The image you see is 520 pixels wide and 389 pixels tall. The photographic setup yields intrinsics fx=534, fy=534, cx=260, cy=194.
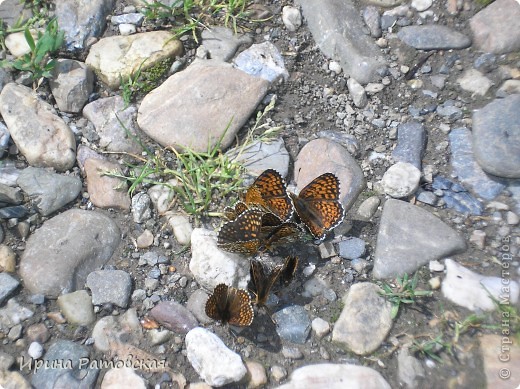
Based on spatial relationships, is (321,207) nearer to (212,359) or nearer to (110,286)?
(212,359)

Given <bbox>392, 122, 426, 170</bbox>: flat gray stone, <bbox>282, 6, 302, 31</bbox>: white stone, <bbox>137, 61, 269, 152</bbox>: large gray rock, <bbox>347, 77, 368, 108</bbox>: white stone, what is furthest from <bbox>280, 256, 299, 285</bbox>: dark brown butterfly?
<bbox>282, 6, 302, 31</bbox>: white stone

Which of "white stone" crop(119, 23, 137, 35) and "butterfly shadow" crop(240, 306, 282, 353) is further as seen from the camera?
"white stone" crop(119, 23, 137, 35)

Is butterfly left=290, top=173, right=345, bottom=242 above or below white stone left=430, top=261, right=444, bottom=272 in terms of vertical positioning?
above

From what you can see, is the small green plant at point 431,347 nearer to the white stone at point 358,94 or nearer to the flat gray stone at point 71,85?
the white stone at point 358,94

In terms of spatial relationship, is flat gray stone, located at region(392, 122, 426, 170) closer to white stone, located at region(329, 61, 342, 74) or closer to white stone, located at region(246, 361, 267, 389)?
white stone, located at region(329, 61, 342, 74)

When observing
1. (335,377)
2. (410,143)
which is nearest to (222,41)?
(410,143)

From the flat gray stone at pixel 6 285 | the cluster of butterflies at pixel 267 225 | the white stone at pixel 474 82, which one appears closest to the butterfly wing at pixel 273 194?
the cluster of butterflies at pixel 267 225

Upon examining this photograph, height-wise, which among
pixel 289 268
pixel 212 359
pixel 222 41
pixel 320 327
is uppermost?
pixel 222 41
